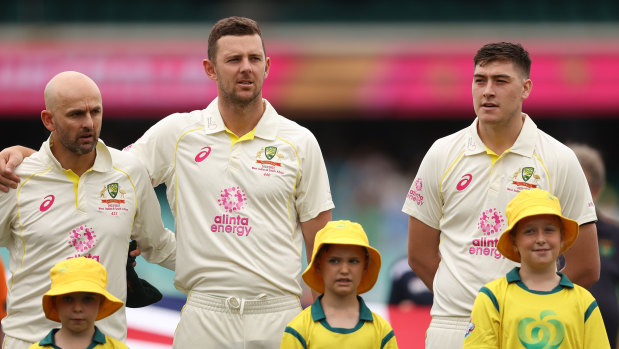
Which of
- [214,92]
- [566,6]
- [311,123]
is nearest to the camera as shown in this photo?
[214,92]

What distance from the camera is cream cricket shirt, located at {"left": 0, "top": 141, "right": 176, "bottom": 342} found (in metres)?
5.00

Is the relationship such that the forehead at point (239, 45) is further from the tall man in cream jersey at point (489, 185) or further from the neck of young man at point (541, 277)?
the neck of young man at point (541, 277)

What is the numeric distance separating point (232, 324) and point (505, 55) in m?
1.74

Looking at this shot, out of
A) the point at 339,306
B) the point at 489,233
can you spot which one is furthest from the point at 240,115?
the point at 489,233

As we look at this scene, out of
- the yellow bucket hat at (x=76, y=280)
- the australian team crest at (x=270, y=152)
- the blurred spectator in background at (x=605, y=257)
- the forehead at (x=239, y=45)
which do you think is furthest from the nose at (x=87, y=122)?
the blurred spectator in background at (x=605, y=257)

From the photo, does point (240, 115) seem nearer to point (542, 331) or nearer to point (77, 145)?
point (77, 145)

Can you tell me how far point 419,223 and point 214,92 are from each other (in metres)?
12.3

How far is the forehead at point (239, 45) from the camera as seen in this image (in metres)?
5.26

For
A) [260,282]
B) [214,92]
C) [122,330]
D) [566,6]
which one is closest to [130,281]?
[122,330]

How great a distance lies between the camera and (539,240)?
471 centimetres

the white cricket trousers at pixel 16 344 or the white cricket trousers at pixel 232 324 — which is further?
the white cricket trousers at pixel 232 324

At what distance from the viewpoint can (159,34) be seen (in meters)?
19.5

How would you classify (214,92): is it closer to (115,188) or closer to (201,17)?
(201,17)

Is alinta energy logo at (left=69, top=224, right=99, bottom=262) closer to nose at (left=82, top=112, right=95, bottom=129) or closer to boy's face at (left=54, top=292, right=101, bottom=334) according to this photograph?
boy's face at (left=54, top=292, right=101, bottom=334)
